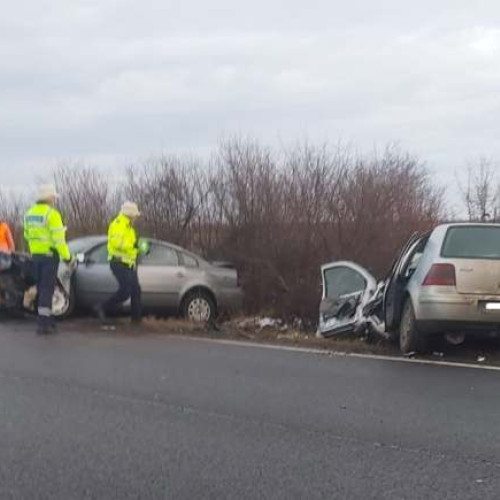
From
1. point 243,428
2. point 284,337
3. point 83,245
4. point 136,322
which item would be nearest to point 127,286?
point 136,322

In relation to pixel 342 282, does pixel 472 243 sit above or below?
above

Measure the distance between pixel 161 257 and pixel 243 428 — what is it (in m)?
7.95

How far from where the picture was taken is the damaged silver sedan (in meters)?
9.07

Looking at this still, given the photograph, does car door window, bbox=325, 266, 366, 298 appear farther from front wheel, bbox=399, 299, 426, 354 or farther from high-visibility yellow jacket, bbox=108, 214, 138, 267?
high-visibility yellow jacket, bbox=108, 214, 138, 267

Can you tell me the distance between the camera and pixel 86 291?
13250 millimetres

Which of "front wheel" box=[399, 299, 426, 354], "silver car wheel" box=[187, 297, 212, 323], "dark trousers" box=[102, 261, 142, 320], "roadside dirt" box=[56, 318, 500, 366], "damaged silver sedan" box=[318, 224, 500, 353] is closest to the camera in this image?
"damaged silver sedan" box=[318, 224, 500, 353]

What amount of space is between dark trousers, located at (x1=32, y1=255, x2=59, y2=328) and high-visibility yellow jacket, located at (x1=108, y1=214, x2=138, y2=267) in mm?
1095

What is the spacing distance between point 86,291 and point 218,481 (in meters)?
8.70

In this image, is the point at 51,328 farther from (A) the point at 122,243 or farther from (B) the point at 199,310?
(B) the point at 199,310

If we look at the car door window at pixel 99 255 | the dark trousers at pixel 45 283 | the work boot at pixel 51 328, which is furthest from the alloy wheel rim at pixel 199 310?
the dark trousers at pixel 45 283

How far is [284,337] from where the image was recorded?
11586 mm

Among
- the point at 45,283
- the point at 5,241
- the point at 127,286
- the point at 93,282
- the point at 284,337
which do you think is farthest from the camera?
the point at 5,241

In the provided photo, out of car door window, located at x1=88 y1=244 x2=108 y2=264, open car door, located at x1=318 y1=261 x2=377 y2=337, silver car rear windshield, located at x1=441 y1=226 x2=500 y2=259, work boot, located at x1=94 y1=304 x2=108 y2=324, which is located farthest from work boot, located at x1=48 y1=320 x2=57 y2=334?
silver car rear windshield, located at x1=441 y1=226 x2=500 y2=259

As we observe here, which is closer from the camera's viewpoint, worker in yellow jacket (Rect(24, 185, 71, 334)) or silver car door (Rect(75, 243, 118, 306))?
worker in yellow jacket (Rect(24, 185, 71, 334))
